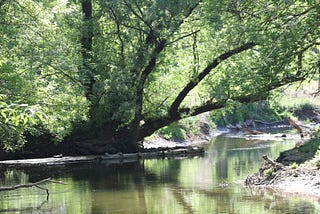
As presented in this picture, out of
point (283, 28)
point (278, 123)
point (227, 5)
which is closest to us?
point (283, 28)

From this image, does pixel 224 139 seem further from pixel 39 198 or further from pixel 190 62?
pixel 39 198

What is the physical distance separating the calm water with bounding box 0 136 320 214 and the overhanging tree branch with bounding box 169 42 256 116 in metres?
3.06

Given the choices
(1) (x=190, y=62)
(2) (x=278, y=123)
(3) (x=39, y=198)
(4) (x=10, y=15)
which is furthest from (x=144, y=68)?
(2) (x=278, y=123)

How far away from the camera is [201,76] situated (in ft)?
88.6

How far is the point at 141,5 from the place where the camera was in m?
25.8

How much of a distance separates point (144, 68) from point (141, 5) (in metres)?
3.10

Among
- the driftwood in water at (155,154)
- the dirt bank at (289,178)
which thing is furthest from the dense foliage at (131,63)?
the dirt bank at (289,178)

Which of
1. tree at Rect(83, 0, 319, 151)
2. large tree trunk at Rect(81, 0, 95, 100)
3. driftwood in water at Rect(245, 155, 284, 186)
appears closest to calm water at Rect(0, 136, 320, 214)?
driftwood in water at Rect(245, 155, 284, 186)

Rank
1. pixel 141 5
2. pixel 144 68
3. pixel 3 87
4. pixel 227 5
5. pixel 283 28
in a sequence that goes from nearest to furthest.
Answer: pixel 283 28
pixel 3 87
pixel 227 5
pixel 141 5
pixel 144 68

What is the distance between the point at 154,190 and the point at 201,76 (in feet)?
37.9

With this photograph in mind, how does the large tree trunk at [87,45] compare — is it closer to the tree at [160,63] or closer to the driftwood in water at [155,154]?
the tree at [160,63]

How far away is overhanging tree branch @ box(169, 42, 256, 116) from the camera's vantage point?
25.8 meters

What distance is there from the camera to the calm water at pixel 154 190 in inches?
515

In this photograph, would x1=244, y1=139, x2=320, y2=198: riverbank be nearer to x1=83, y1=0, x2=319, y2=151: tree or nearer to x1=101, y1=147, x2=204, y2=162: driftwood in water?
x1=83, y1=0, x2=319, y2=151: tree
